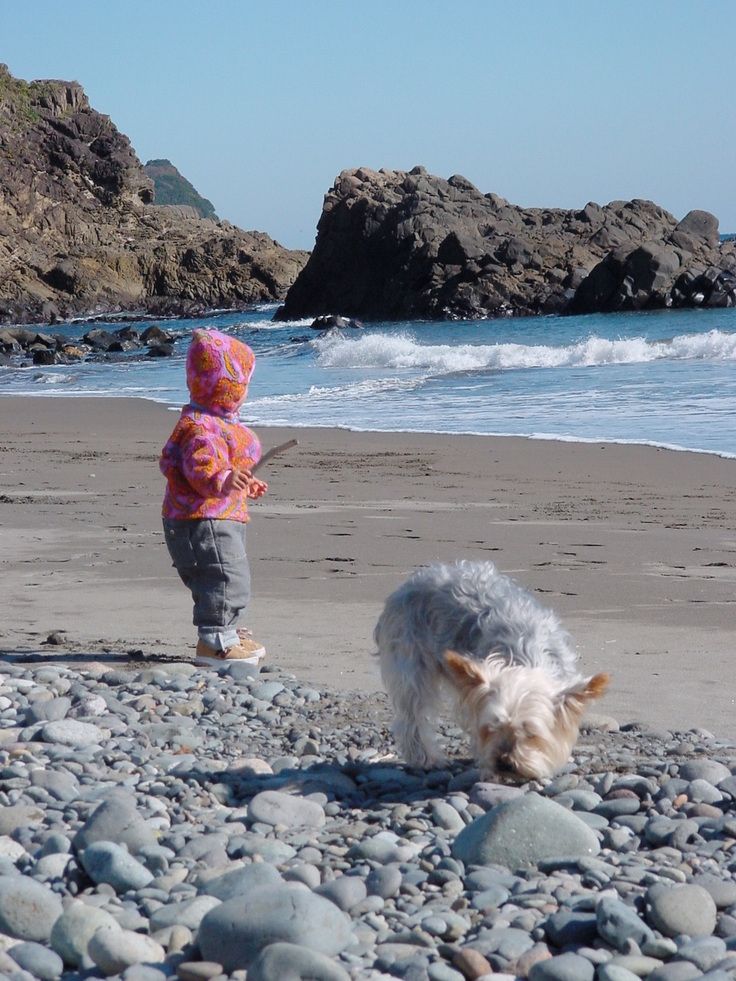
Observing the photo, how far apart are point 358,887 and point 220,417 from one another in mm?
2776

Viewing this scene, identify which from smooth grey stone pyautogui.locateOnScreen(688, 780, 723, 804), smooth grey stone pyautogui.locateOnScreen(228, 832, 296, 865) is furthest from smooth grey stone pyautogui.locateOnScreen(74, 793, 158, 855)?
smooth grey stone pyautogui.locateOnScreen(688, 780, 723, 804)

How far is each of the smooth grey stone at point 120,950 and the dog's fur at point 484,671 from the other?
1.23m

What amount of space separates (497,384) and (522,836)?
17.5 m

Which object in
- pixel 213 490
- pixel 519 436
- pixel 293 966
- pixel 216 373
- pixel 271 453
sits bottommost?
pixel 293 966

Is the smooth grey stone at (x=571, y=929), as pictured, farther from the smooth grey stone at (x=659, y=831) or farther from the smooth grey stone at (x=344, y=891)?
the smooth grey stone at (x=659, y=831)

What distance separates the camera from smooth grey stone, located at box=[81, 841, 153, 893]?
295 cm

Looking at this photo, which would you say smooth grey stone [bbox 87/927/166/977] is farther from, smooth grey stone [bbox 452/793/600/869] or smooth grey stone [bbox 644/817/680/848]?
smooth grey stone [bbox 644/817/680/848]

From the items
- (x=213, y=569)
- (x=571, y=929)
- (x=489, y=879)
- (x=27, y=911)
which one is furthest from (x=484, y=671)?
(x=213, y=569)

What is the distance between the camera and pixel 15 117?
8881cm

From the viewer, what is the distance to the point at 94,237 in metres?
79.4

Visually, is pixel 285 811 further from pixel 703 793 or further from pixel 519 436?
pixel 519 436

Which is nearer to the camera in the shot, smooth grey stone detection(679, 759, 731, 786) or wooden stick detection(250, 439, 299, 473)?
smooth grey stone detection(679, 759, 731, 786)

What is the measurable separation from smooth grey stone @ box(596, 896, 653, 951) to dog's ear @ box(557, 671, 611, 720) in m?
0.77

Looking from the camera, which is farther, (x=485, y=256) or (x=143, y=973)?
(x=485, y=256)
